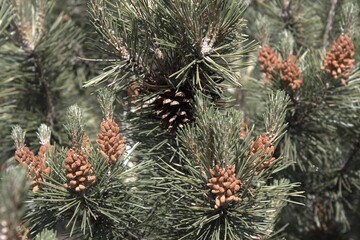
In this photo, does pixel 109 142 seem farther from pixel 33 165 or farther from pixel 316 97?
pixel 316 97

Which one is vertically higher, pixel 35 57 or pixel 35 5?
pixel 35 5

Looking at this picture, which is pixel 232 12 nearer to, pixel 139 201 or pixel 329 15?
pixel 139 201

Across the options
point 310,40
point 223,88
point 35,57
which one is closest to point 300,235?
point 310,40

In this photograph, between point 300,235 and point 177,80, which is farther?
point 300,235

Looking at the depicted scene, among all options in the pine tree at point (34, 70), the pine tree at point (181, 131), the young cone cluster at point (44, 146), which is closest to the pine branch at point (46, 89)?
the pine tree at point (34, 70)

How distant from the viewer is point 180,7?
1.13 metres

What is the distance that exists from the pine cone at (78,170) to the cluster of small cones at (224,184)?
218 mm

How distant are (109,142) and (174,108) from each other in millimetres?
167

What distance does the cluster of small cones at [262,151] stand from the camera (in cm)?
112

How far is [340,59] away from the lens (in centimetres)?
140

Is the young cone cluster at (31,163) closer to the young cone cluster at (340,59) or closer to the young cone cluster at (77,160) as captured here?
the young cone cluster at (77,160)

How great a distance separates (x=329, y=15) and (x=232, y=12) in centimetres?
80

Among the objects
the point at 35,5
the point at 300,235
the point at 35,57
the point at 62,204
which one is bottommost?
the point at 300,235

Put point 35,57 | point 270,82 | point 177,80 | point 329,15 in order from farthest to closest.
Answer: point 329,15, point 35,57, point 270,82, point 177,80
